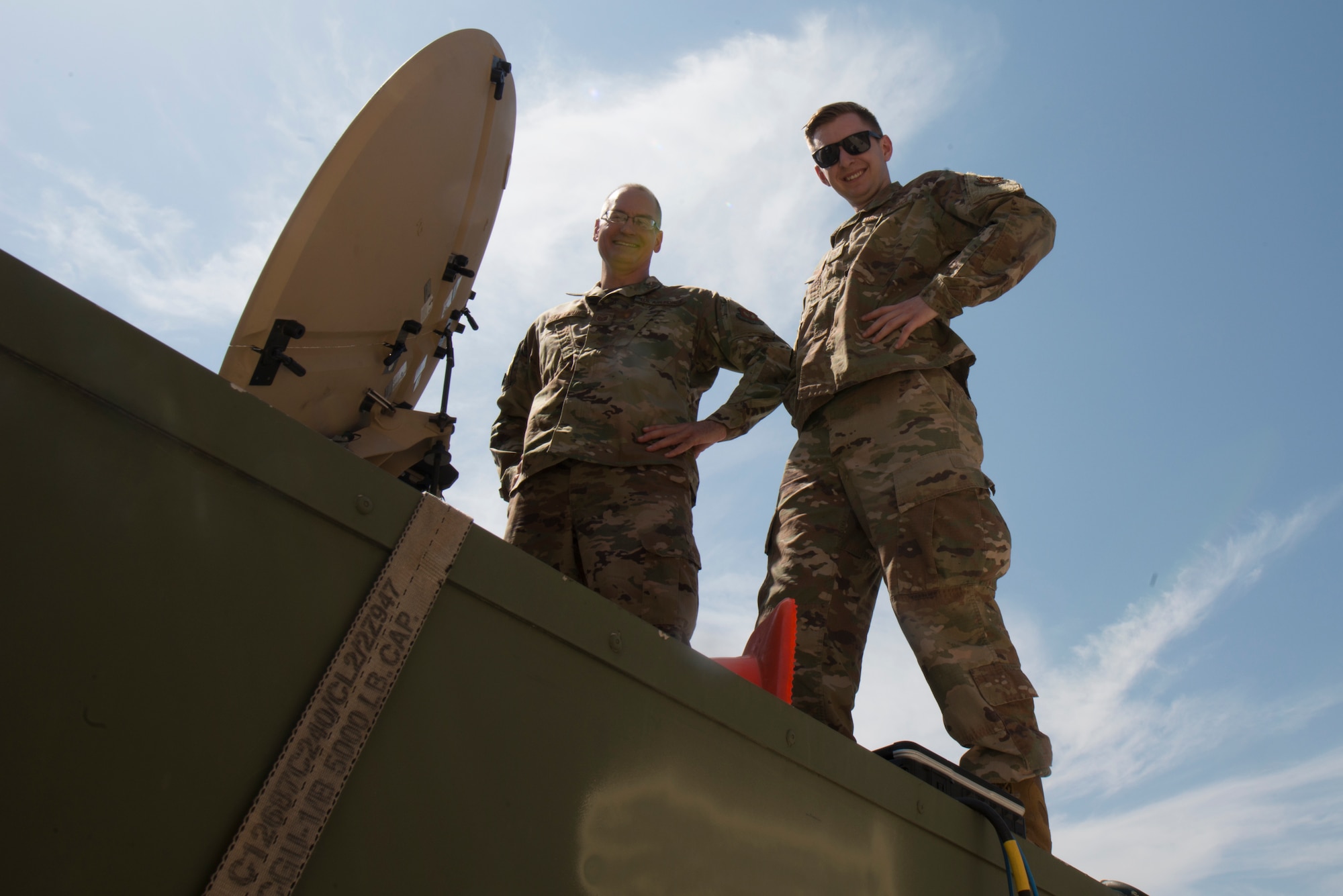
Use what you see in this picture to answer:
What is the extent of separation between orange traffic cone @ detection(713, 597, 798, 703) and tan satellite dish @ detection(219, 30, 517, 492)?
1179 mm

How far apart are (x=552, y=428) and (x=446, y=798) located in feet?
6.30

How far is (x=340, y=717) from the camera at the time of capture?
0.94 m

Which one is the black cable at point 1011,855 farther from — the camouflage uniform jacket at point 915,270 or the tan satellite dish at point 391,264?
the tan satellite dish at point 391,264

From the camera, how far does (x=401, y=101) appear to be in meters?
2.31

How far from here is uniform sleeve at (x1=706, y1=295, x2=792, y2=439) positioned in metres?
2.91

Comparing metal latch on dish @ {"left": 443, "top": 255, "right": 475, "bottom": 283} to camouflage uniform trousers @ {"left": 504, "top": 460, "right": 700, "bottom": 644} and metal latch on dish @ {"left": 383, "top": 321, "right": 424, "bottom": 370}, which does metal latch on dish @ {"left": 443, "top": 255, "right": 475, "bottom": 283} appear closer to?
metal latch on dish @ {"left": 383, "top": 321, "right": 424, "bottom": 370}

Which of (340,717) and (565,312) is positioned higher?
(565,312)

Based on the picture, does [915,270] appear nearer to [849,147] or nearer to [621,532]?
[849,147]

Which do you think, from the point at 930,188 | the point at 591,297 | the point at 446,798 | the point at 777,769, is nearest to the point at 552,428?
the point at 591,297

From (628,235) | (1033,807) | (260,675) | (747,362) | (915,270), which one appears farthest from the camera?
(628,235)

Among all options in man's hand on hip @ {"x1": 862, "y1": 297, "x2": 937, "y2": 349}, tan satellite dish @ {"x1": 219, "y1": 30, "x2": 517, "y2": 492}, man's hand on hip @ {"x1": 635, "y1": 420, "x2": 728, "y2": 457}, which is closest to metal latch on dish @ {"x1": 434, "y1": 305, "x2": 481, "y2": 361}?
tan satellite dish @ {"x1": 219, "y1": 30, "x2": 517, "y2": 492}

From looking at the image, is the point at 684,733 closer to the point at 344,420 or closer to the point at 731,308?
the point at 344,420

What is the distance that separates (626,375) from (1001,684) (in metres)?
1.36

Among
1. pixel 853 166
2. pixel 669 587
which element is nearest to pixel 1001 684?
pixel 669 587
